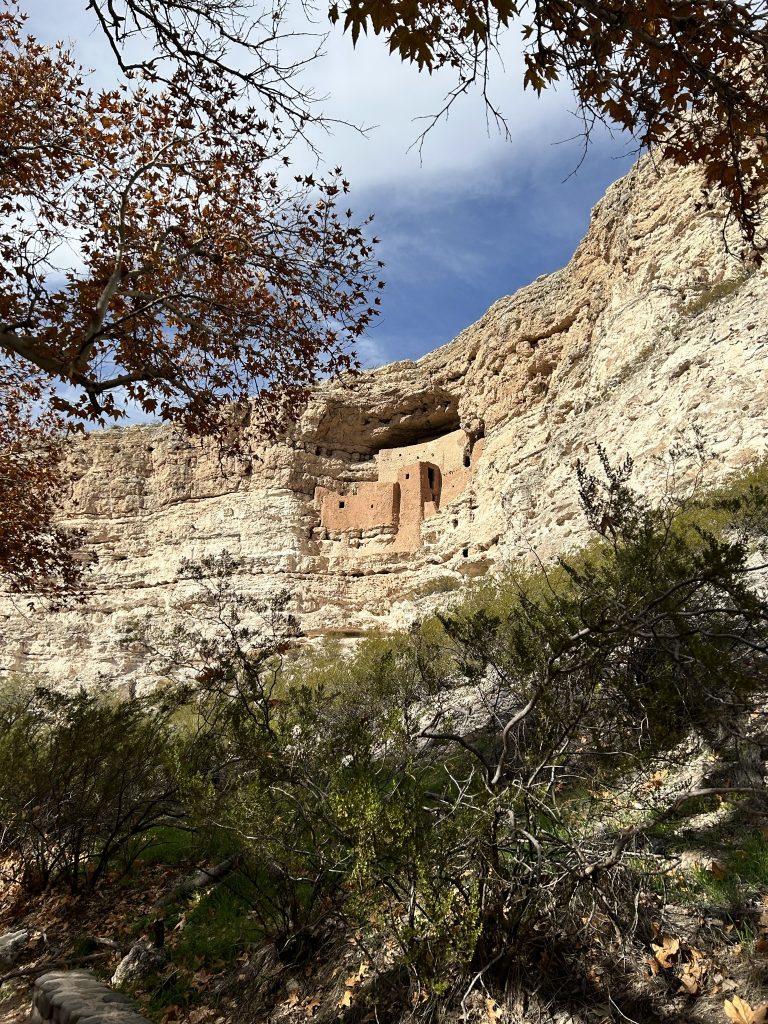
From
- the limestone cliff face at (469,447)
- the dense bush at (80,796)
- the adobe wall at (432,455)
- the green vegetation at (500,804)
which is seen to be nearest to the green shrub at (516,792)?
the green vegetation at (500,804)

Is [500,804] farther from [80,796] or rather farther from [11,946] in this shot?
[80,796]

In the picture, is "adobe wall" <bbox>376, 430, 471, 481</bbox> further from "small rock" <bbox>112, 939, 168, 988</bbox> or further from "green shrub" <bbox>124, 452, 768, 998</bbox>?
"small rock" <bbox>112, 939, 168, 988</bbox>

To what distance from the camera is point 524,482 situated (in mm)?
15156

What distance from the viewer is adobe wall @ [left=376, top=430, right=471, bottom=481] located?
20.1m

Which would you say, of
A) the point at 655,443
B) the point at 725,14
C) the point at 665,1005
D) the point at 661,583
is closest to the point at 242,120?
the point at 725,14

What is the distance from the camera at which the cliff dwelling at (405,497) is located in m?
19.9

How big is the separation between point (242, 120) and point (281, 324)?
1.43 meters

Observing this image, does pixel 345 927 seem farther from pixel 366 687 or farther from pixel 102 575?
pixel 102 575

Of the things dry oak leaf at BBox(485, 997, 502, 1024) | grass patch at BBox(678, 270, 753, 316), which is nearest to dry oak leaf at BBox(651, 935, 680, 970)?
dry oak leaf at BBox(485, 997, 502, 1024)

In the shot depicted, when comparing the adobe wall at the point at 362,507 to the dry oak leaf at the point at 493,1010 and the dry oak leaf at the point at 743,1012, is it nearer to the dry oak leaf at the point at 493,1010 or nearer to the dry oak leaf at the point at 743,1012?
the dry oak leaf at the point at 493,1010

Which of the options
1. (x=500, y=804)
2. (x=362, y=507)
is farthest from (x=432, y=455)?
(x=500, y=804)

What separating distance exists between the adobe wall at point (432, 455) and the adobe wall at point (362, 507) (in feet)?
3.38

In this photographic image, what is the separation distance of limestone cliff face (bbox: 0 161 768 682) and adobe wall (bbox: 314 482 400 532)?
100 mm

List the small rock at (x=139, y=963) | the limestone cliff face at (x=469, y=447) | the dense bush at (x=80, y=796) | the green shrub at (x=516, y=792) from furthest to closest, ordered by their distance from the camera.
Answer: the limestone cliff face at (x=469, y=447) → the dense bush at (x=80, y=796) → the small rock at (x=139, y=963) → the green shrub at (x=516, y=792)
